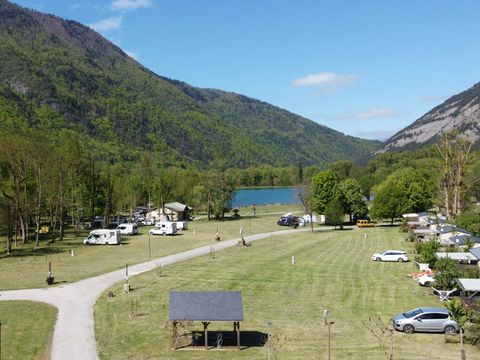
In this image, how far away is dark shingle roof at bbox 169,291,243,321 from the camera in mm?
23922

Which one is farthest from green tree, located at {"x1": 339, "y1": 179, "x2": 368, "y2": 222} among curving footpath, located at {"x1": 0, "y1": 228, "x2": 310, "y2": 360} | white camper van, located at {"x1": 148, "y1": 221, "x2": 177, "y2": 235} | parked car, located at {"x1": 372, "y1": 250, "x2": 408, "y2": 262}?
curving footpath, located at {"x1": 0, "y1": 228, "x2": 310, "y2": 360}

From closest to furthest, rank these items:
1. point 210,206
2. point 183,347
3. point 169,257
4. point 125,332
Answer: point 183,347, point 125,332, point 169,257, point 210,206

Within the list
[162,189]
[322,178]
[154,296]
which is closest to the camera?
[154,296]

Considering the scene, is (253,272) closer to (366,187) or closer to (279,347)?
(279,347)

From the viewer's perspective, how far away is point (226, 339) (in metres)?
25.7

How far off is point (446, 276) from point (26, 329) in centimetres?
2712

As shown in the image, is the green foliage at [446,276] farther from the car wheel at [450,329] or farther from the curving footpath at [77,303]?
the curving footpath at [77,303]

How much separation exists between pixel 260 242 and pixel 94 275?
27.0m

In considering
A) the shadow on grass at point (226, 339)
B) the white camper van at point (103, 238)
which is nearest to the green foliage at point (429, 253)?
the shadow on grass at point (226, 339)

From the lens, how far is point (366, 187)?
144125mm

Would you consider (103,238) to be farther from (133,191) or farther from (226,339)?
(133,191)

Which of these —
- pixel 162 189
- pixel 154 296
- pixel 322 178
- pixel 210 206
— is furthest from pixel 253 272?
pixel 162 189

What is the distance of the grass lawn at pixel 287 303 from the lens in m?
24.1

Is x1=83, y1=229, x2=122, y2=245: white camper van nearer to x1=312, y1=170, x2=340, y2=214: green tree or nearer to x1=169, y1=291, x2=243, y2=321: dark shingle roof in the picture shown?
x1=312, y1=170, x2=340, y2=214: green tree
